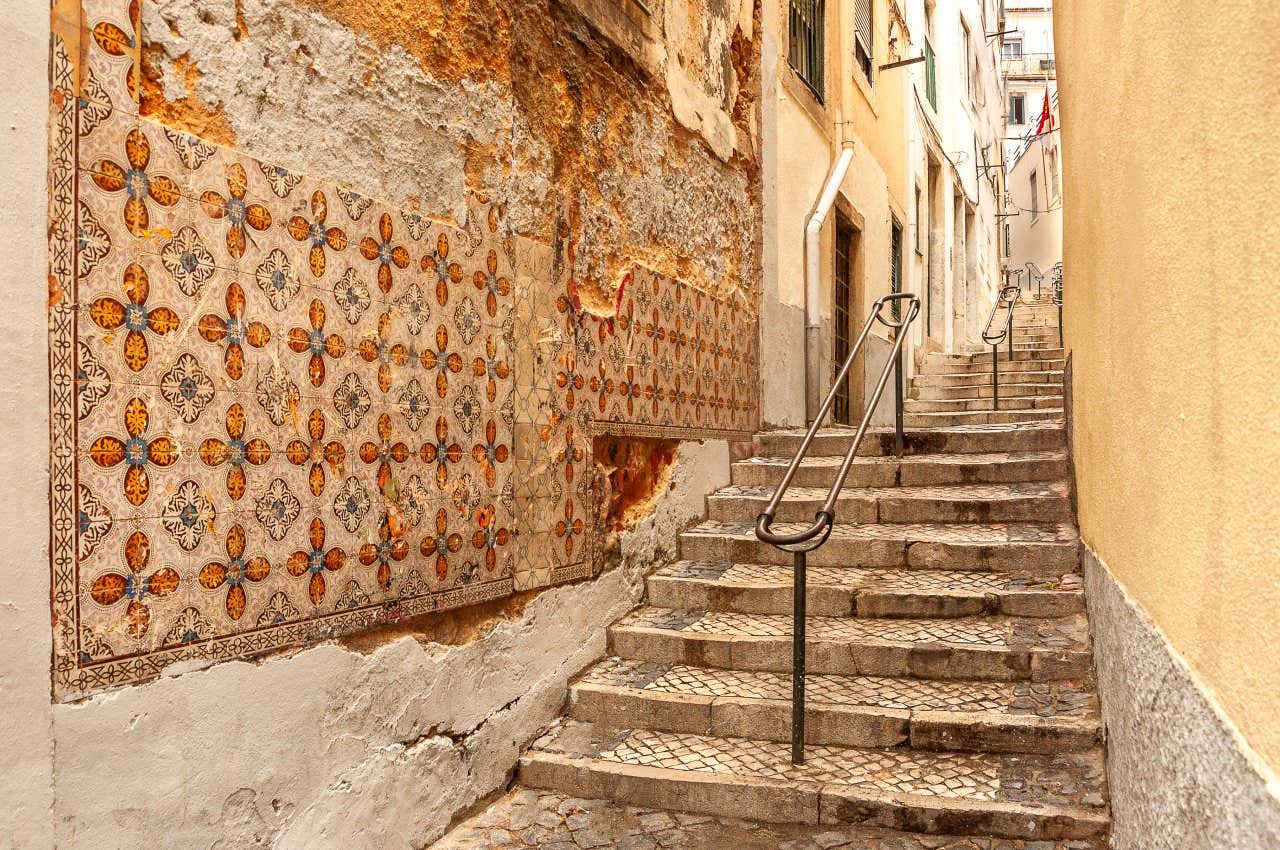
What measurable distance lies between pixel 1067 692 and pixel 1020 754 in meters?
0.37

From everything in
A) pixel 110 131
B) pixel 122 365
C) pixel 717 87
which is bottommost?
pixel 122 365

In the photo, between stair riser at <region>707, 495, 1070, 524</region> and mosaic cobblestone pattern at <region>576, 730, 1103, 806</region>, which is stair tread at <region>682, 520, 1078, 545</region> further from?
mosaic cobblestone pattern at <region>576, 730, 1103, 806</region>

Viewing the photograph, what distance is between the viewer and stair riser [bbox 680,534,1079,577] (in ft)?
14.1

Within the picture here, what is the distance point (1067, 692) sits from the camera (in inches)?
138

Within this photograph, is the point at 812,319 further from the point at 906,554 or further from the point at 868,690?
the point at 868,690

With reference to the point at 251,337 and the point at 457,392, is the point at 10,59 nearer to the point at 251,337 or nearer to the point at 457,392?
the point at 251,337

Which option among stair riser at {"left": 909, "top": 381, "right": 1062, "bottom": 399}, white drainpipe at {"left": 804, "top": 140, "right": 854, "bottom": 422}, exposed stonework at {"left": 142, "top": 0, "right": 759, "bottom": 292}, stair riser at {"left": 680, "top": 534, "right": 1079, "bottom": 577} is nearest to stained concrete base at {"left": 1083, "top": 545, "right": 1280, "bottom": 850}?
stair riser at {"left": 680, "top": 534, "right": 1079, "bottom": 577}

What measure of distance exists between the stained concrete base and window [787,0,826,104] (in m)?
5.33

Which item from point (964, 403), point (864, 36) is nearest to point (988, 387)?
point (964, 403)

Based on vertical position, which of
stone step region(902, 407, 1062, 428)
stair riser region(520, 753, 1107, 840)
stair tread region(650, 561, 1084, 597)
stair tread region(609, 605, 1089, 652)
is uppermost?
stone step region(902, 407, 1062, 428)

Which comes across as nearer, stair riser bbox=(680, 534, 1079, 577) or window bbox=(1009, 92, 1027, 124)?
stair riser bbox=(680, 534, 1079, 577)

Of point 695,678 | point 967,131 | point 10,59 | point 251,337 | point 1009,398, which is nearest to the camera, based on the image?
point 10,59

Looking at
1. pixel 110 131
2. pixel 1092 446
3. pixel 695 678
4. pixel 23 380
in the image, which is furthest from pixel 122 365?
pixel 1092 446

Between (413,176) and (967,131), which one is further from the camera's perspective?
(967,131)
